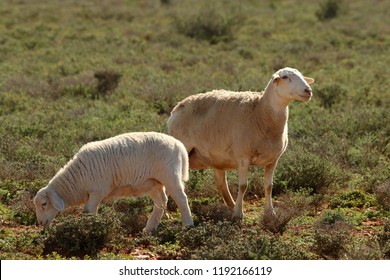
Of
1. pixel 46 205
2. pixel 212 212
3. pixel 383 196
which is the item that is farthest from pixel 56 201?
pixel 383 196

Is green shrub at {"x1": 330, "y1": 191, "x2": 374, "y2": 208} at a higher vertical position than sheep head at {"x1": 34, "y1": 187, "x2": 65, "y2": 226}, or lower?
lower

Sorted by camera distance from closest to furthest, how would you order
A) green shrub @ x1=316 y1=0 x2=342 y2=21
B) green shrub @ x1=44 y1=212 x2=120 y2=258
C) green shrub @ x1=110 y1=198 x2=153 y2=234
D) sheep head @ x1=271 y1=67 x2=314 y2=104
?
green shrub @ x1=44 y1=212 x2=120 y2=258 < green shrub @ x1=110 y1=198 x2=153 y2=234 < sheep head @ x1=271 y1=67 x2=314 y2=104 < green shrub @ x1=316 y1=0 x2=342 y2=21

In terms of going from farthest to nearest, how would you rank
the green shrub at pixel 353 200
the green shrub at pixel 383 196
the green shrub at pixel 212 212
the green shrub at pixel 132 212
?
1. the green shrub at pixel 353 200
2. the green shrub at pixel 383 196
3. the green shrub at pixel 212 212
4. the green shrub at pixel 132 212

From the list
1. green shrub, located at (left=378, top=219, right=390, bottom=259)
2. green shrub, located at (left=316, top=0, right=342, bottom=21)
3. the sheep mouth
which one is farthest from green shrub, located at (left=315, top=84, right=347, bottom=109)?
green shrub, located at (left=316, top=0, right=342, bottom=21)

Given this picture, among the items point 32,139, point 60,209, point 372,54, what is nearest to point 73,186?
point 60,209

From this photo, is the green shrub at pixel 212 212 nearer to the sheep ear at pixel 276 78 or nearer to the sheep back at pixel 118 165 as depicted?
the sheep back at pixel 118 165

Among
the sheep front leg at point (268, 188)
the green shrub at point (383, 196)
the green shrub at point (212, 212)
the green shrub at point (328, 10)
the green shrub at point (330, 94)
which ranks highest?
the sheep front leg at point (268, 188)

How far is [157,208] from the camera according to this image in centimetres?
948

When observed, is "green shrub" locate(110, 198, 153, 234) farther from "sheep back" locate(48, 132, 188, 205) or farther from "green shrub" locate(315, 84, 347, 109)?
"green shrub" locate(315, 84, 347, 109)

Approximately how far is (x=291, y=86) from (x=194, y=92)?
9371 mm

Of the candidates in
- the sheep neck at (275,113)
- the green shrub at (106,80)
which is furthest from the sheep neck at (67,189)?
the green shrub at (106,80)

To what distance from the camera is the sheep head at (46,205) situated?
29.6 feet

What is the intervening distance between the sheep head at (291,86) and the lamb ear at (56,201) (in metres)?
3.05

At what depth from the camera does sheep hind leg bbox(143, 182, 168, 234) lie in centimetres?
941
